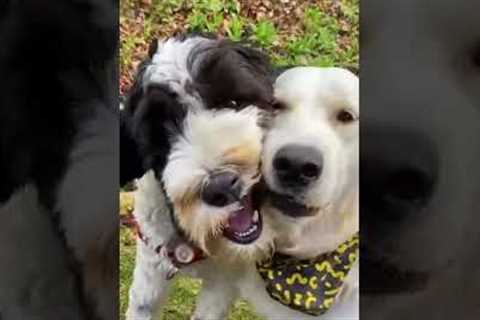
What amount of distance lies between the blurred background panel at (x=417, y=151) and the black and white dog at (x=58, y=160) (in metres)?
1.03

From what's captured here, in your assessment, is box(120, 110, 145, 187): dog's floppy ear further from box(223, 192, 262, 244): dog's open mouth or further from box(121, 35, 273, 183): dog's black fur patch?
box(223, 192, 262, 244): dog's open mouth

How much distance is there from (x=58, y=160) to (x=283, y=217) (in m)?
0.96

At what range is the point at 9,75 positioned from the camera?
4414 millimetres

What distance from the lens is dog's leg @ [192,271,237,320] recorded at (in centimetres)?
426

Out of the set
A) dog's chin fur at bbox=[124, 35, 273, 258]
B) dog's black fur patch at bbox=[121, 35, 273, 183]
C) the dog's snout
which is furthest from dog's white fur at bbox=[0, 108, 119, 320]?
the dog's snout

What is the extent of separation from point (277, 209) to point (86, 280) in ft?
2.81

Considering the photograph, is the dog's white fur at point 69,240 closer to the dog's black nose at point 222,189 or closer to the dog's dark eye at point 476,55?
the dog's black nose at point 222,189

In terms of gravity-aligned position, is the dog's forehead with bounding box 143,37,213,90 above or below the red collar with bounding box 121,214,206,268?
above

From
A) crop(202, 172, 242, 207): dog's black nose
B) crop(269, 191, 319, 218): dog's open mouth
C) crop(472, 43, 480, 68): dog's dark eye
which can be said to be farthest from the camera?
crop(472, 43, 480, 68): dog's dark eye

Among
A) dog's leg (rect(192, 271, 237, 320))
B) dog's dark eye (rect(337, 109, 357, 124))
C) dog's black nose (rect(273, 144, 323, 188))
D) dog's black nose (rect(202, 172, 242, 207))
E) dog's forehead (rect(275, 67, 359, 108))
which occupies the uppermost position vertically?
dog's forehead (rect(275, 67, 359, 108))

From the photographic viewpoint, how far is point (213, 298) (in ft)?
14.0

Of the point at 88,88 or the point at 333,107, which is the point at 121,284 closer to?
the point at 88,88

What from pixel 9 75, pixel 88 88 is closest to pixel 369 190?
pixel 88 88

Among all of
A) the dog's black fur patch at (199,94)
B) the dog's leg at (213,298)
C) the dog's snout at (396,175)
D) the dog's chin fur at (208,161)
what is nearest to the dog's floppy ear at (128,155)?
the dog's black fur patch at (199,94)
